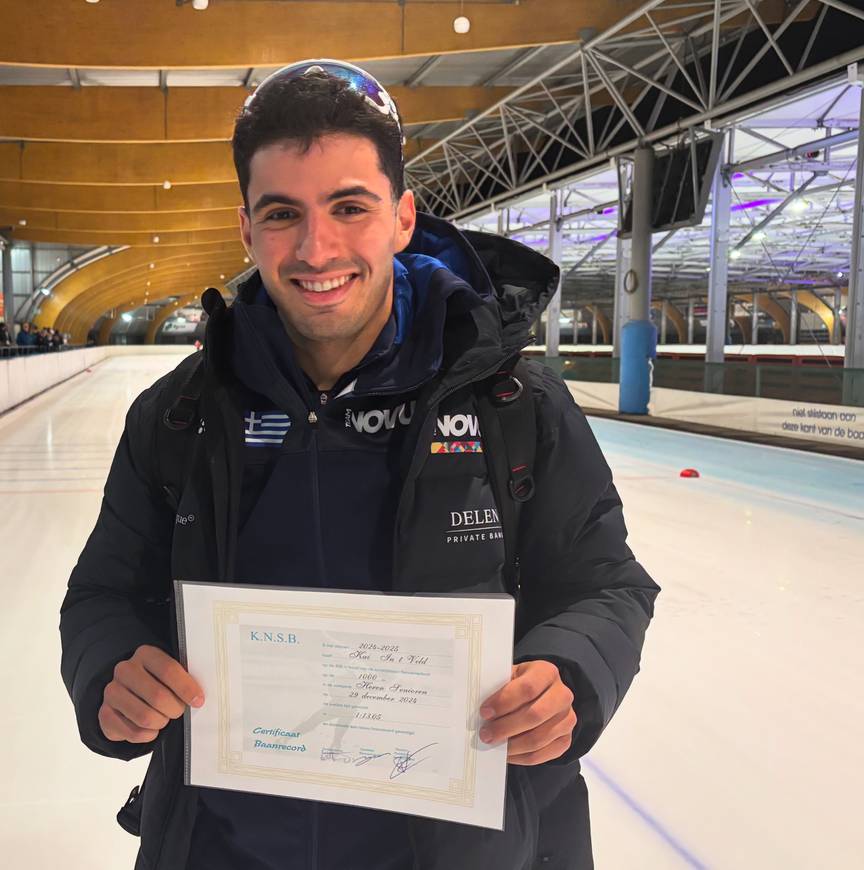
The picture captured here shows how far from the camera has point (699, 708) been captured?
Answer: 374 centimetres

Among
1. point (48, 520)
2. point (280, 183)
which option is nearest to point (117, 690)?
point (280, 183)

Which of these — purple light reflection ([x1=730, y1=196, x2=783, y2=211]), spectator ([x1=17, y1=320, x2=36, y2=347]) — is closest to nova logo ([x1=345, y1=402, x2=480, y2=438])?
purple light reflection ([x1=730, y1=196, x2=783, y2=211])

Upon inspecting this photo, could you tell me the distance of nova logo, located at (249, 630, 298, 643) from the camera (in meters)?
1.18

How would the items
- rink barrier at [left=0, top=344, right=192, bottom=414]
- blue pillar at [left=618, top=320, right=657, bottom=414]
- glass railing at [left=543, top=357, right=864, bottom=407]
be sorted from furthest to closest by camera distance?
rink barrier at [left=0, top=344, right=192, bottom=414] → blue pillar at [left=618, top=320, right=657, bottom=414] → glass railing at [left=543, top=357, right=864, bottom=407]

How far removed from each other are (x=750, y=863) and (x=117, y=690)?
6.95 ft

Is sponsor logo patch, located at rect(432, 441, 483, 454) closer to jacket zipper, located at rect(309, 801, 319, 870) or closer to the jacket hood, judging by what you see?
the jacket hood

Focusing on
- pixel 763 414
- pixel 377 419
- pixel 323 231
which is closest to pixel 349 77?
pixel 323 231

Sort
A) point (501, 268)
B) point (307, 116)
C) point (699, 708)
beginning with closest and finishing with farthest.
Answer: point (307, 116), point (501, 268), point (699, 708)

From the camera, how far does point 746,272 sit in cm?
4109

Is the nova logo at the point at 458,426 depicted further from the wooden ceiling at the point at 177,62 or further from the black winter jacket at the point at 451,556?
the wooden ceiling at the point at 177,62

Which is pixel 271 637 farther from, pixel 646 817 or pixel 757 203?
pixel 757 203

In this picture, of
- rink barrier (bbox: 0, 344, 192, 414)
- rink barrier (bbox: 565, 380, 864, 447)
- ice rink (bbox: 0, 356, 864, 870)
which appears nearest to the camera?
ice rink (bbox: 0, 356, 864, 870)

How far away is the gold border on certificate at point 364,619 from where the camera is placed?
1129mm

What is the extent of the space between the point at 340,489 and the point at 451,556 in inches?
7.7
